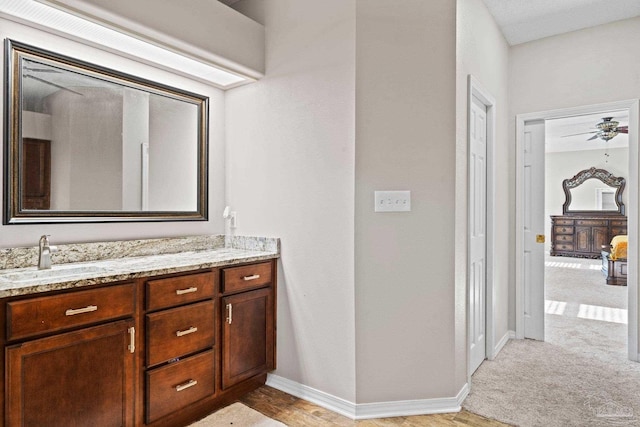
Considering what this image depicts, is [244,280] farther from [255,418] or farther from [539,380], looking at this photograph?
[539,380]

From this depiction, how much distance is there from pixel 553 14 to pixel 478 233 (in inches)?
75.5

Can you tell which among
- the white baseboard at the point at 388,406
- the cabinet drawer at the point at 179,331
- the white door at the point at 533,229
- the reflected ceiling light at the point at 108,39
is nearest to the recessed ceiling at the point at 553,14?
the white door at the point at 533,229

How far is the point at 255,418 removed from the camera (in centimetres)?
214

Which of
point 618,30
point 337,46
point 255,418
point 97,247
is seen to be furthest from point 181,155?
point 618,30

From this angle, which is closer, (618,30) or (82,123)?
(82,123)

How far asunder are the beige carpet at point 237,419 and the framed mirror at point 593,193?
10.00m

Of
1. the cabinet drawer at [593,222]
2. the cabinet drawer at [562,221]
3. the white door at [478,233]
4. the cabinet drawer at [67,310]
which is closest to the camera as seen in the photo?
the cabinet drawer at [67,310]

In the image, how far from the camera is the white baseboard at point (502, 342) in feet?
10.0

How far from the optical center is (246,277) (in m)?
2.35

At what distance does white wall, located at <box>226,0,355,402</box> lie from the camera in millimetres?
2225

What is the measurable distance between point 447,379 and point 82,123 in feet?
8.78

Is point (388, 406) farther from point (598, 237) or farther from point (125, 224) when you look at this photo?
point (598, 237)

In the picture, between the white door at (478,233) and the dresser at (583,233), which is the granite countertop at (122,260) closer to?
the white door at (478,233)

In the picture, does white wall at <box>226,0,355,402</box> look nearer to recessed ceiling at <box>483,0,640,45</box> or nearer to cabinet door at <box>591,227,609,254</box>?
recessed ceiling at <box>483,0,640,45</box>
